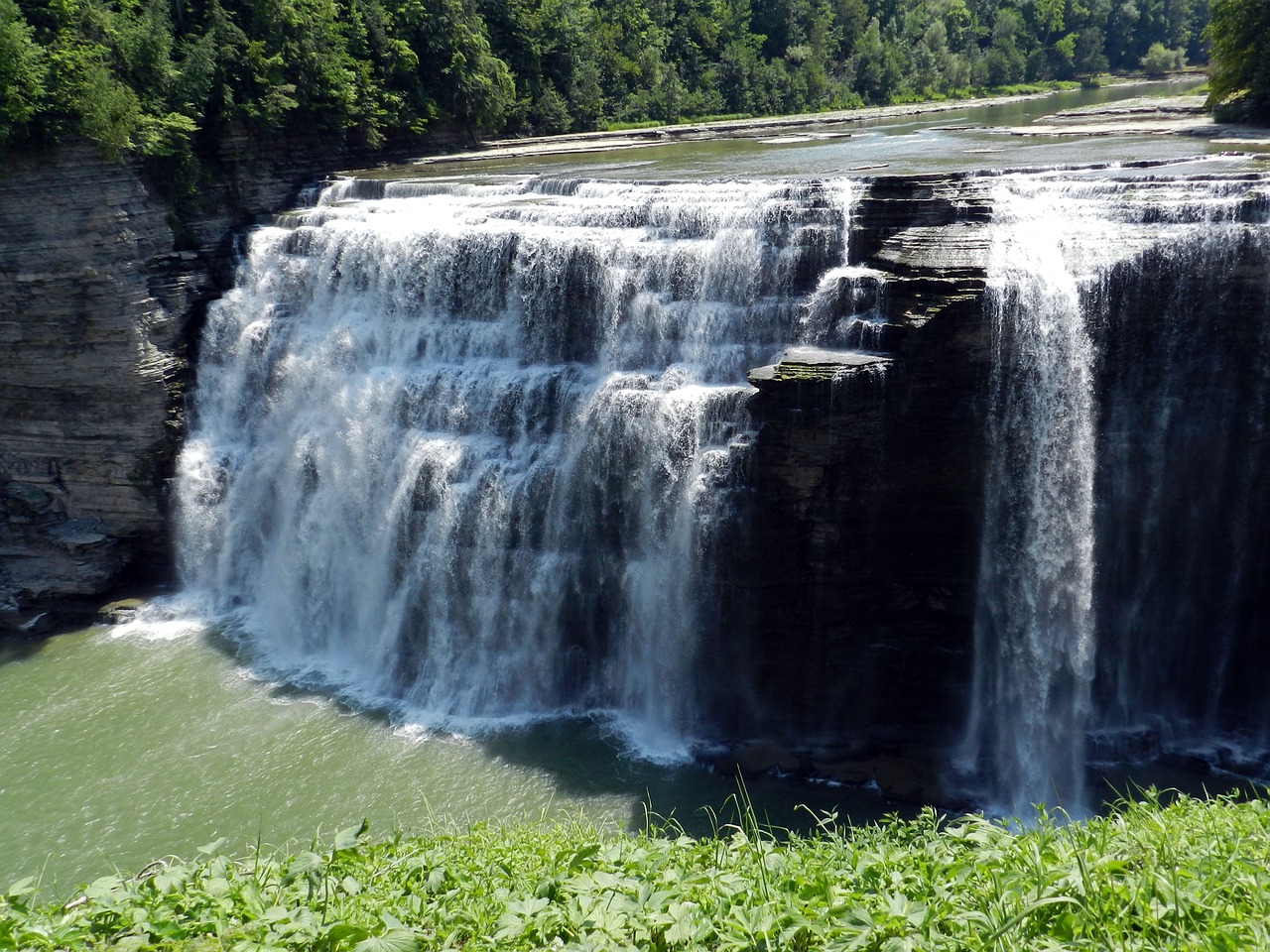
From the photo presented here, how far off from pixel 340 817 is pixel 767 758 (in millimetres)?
6214

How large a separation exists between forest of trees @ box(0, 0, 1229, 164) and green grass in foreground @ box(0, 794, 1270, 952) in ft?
57.7

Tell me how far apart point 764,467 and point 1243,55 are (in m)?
18.9

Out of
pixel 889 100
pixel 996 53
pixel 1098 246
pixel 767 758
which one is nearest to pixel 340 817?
pixel 767 758

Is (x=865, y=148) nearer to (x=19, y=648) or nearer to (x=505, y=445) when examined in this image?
(x=505, y=445)

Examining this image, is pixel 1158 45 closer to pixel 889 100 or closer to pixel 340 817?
pixel 889 100

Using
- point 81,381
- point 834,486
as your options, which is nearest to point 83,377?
point 81,381

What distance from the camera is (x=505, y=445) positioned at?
16641 mm

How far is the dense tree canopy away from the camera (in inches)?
889

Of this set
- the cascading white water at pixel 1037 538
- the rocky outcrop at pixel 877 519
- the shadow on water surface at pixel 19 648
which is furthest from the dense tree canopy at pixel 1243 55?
the shadow on water surface at pixel 19 648

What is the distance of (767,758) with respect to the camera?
14.3 m

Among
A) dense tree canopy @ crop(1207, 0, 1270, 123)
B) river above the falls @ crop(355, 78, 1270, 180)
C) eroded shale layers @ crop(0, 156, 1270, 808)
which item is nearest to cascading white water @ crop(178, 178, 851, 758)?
eroded shale layers @ crop(0, 156, 1270, 808)

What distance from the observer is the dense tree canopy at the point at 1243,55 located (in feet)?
74.1

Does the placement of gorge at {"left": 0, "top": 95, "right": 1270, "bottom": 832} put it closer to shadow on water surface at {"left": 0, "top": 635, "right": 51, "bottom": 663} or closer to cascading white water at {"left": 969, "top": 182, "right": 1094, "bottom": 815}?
cascading white water at {"left": 969, "top": 182, "right": 1094, "bottom": 815}

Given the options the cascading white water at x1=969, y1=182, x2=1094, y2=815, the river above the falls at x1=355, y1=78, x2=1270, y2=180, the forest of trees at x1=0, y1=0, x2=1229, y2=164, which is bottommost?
the cascading white water at x1=969, y1=182, x2=1094, y2=815
